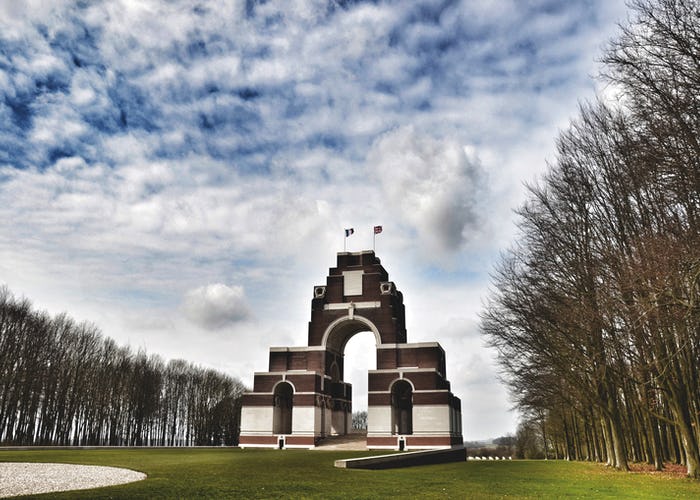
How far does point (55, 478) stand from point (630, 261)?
17.0m

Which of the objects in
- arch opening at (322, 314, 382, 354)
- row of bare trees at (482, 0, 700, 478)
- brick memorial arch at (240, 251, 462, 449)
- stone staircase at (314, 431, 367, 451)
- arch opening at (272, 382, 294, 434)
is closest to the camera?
row of bare trees at (482, 0, 700, 478)

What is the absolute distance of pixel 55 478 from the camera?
14406 mm

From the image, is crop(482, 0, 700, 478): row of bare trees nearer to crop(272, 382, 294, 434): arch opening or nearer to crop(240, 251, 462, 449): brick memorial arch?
crop(240, 251, 462, 449): brick memorial arch

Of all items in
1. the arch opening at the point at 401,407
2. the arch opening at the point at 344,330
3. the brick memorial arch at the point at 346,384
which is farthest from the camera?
the arch opening at the point at 344,330

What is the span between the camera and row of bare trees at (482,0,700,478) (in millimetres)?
11938

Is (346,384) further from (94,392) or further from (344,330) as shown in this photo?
(94,392)

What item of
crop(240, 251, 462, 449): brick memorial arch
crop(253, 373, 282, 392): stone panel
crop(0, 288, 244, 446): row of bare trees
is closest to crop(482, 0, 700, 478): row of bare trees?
crop(240, 251, 462, 449): brick memorial arch

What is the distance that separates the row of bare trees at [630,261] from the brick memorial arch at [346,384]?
36.6ft

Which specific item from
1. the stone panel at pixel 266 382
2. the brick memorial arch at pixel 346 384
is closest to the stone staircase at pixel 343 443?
the brick memorial arch at pixel 346 384

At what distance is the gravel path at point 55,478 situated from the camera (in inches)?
480

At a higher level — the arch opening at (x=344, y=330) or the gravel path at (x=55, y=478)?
the arch opening at (x=344, y=330)

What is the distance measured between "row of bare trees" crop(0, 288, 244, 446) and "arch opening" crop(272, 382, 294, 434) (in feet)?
70.0

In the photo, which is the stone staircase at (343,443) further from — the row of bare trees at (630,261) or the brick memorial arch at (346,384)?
the row of bare trees at (630,261)

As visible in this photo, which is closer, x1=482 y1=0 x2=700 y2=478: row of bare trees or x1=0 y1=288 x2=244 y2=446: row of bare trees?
x1=482 y1=0 x2=700 y2=478: row of bare trees
